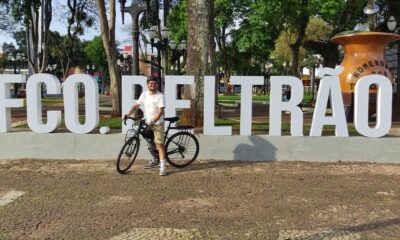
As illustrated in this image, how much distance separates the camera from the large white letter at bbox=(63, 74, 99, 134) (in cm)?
988

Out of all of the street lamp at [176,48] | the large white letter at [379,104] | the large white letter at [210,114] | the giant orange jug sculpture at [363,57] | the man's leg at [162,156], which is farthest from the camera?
the street lamp at [176,48]

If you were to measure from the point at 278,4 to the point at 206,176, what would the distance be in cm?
1838

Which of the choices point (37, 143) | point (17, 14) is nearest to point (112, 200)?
point (37, 143)

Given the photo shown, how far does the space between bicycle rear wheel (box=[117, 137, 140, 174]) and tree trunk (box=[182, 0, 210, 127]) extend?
3059 mm

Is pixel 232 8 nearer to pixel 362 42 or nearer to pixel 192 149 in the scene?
pixel 362 42

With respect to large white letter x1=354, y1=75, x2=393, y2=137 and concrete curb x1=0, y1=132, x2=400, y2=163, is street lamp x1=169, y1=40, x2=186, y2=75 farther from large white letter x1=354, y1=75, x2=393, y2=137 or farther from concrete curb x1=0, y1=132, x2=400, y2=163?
large white letter x1=354, y1=75, x2=393, y2=137

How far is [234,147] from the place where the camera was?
9750mm

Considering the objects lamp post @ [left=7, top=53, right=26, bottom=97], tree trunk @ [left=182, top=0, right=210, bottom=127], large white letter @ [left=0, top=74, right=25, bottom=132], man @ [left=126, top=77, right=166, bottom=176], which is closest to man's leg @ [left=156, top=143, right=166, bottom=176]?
man @ [left=126, top=77, right=166, bottom=176]

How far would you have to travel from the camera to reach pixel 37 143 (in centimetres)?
991

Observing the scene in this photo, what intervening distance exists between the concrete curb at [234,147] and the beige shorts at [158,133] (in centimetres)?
140

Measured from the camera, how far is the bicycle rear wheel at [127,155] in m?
8.40

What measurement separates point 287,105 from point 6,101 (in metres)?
5.69

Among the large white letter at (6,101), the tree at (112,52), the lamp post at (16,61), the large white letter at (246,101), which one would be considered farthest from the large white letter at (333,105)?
the lamp post at (16,61)

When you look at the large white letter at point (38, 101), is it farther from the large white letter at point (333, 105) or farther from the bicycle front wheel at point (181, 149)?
the large white letter at point (333, 105)
